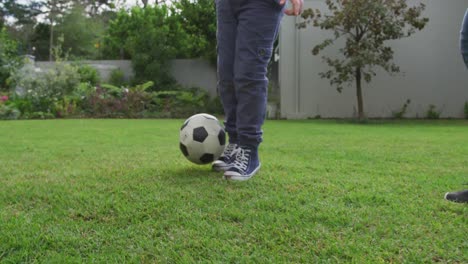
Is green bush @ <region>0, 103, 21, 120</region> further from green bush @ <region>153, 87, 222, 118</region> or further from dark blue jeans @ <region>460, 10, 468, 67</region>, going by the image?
dark blue jeans @ <region>460, 10, 468, 67</region>

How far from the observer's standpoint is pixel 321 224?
1.58m

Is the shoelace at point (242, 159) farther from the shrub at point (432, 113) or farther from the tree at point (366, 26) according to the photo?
the shrub at point (432, 113)

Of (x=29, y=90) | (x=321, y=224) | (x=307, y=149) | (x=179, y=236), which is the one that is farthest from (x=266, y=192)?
(x=29, y=90)

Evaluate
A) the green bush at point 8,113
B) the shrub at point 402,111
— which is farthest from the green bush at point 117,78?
the shrub at point 402,111

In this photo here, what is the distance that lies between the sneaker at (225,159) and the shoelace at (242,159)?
6 centimetres

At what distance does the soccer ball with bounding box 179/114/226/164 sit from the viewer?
263cm

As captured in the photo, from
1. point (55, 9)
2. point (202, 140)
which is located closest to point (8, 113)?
point (202, 140)

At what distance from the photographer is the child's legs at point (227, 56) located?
8.42 feet

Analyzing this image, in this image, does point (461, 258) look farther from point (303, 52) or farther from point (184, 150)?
point (303, 52)

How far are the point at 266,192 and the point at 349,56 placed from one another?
7793 mm

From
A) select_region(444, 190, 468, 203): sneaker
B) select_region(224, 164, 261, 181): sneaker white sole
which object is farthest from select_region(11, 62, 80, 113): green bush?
select_region(444, 190, 468, 203): sneaker

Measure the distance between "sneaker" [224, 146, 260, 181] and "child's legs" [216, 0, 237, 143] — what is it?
0.26m

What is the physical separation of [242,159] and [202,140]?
31 cm

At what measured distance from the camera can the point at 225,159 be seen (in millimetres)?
2703
